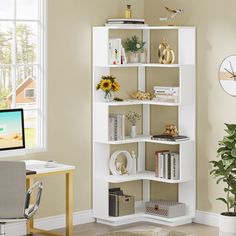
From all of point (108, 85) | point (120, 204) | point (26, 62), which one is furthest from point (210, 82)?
point (26, 62)

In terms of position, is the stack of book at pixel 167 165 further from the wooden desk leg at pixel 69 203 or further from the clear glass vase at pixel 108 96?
the wooden desk leg at pixel 69 203

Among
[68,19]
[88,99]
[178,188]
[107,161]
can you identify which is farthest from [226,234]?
[68,19]

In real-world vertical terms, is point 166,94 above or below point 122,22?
below

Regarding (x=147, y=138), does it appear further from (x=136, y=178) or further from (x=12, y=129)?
(x=12, y=129)

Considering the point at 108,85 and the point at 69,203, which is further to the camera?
the point at 108,85

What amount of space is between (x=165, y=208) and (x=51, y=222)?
1.11 meters

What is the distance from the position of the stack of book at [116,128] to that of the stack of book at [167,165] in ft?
1.42

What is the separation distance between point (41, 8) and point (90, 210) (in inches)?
78.8

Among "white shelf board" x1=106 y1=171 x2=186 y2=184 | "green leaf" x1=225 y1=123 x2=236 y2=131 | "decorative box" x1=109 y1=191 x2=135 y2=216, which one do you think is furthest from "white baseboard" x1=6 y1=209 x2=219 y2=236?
"green leaf" x1=225 y1=123 x2=236 y2=131

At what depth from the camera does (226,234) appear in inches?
251

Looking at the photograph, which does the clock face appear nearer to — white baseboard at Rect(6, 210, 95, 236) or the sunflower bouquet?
the sunflower bouquet

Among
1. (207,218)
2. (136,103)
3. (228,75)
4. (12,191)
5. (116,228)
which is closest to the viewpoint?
(12,191)

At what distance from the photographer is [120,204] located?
6.96 metres

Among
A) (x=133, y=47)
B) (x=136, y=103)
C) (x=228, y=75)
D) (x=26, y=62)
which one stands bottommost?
(x=136, y=103)
